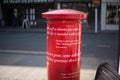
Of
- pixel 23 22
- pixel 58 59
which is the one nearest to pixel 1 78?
pixel 58 59

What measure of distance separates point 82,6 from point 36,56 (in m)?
21.1

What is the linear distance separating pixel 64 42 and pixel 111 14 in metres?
28.1

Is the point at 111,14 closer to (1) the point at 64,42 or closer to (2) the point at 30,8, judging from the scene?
(2) the point at 30,8

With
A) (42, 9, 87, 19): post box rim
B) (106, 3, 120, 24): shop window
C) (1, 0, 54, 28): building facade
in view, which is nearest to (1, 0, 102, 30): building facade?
(1, 0, 54, 28): building facade

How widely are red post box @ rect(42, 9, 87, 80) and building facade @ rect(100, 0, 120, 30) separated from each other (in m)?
27.4

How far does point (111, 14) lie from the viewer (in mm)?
32250

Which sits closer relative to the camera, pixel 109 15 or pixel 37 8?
pixel 109 15

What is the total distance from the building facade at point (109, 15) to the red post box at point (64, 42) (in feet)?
89.9

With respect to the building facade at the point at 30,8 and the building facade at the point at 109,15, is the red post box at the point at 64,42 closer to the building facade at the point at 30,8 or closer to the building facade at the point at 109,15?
the building facade at the point at 109,15

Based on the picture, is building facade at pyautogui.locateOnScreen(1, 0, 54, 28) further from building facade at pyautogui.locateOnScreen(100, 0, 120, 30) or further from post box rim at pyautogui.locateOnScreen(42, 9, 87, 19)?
post box rim at pyautogui.locateOnScreen(42, 9, 87, 19)

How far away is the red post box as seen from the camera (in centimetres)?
473

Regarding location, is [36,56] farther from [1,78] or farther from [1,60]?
[1,78]

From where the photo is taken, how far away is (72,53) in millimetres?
4766

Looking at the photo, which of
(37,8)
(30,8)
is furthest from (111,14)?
(30,8)
